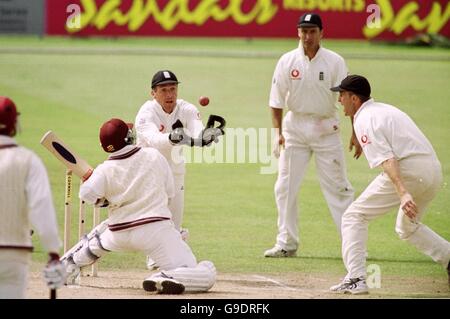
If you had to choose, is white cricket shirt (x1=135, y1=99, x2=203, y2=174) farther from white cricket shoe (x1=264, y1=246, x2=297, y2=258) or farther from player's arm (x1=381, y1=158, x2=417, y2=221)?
player's arm (x1=381, y1=158, x2=417, y2=221)

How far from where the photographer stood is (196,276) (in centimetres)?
952

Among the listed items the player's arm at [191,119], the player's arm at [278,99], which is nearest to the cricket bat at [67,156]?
the player's arm at [191,119]

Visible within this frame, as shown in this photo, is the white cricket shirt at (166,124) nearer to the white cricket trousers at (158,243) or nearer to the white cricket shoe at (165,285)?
the white cricket trousers at (158,243)

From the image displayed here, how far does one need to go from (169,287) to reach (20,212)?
2.19 meters

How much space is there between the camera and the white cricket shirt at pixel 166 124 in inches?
429

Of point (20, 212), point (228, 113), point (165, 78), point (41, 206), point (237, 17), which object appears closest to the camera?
point (41, 206)

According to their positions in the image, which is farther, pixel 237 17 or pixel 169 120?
pixel 237 17

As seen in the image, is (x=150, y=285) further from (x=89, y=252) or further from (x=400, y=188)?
(x=400, y=188)

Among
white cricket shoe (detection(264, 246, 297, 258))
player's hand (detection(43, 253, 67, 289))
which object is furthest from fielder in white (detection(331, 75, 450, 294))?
player's hand (detection(43, 253, 67, 289))

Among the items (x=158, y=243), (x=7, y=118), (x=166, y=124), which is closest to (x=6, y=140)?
(x=7, y=118)

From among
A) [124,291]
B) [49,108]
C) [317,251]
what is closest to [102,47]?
[49,108]

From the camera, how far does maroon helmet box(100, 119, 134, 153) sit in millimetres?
9430

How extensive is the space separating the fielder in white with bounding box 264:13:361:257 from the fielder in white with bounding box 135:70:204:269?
1.26 metres

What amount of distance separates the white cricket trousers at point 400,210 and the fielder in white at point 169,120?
187 cm
